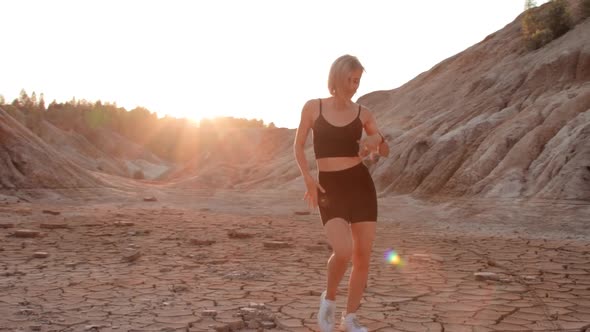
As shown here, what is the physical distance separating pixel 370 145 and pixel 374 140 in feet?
0.16

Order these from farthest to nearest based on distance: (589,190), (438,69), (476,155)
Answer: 1. (438,69)
2. (476,155)
3. (589,190)

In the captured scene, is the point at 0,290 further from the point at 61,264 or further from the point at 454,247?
the point at 454,247

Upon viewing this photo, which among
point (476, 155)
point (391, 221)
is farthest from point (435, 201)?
point (391, 221)

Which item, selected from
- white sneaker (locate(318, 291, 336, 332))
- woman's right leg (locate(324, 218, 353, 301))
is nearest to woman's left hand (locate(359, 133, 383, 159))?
woman's right leg (locate(324, 218, 353, 301))

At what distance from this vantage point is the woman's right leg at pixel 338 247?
3584mm

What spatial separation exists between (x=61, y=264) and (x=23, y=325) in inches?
122

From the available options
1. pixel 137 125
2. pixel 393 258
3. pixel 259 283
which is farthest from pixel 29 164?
pixel 137 125

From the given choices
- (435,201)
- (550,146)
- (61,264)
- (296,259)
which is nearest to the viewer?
(61,264)

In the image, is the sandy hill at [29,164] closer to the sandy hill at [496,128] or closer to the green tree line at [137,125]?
the sandy hill at [496,128]

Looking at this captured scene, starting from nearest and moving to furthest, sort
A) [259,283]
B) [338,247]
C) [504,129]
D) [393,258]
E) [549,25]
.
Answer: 1. [338,247]
2. [259,283]
3. [393,258]
4. [504,129]
5. [549,25]

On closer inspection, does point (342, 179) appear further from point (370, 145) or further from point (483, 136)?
point (483, 136)

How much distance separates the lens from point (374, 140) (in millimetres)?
3699

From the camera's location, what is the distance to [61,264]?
280 inches

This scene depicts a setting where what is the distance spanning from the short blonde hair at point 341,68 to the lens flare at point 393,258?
169 inches
